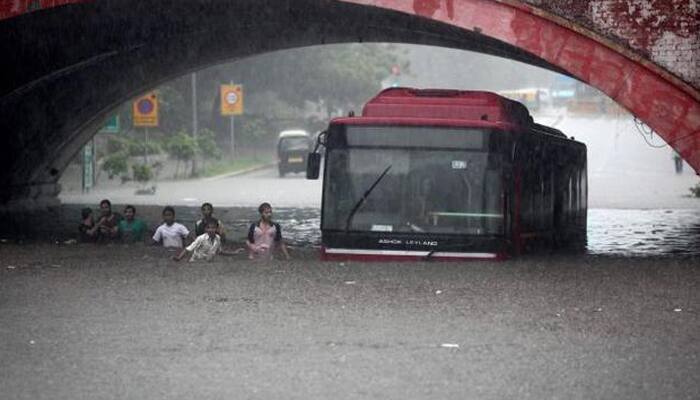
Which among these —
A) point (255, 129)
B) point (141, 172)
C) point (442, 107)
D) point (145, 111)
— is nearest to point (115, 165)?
→ point (141, 172)

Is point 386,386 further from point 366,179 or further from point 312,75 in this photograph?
point 312,75

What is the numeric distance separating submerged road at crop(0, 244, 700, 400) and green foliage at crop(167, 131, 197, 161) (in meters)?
34.0

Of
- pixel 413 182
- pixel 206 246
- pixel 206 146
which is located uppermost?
pixel 206 146

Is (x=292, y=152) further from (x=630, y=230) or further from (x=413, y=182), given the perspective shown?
(x=413, y=182)

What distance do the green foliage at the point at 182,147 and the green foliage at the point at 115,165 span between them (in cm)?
576

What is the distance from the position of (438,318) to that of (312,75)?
197 feet

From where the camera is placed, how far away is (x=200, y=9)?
25.3 metres

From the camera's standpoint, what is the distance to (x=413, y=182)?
17609 millimetres

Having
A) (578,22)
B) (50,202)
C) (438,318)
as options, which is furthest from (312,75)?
(438,318)

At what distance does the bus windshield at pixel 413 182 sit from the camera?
17.5 meters

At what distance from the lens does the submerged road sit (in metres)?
9.19

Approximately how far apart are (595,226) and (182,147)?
81.4ft

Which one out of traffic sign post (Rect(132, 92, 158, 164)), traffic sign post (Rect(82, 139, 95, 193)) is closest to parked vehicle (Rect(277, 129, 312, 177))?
traffic sign post (Rect(82, 139, 95, 193))

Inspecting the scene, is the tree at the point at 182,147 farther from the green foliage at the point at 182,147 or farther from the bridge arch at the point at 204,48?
the bridge arch at the point at 204,48
